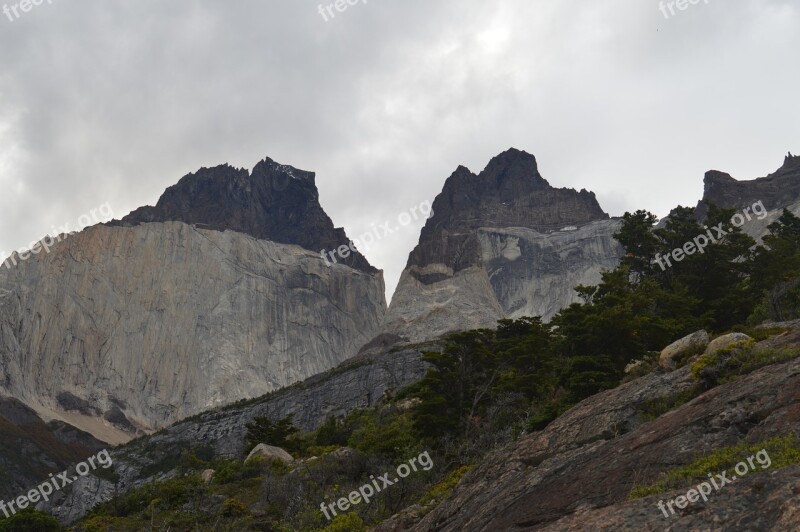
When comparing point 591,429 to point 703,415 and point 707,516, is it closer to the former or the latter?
point 703,415

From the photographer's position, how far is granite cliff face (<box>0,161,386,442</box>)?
476ft

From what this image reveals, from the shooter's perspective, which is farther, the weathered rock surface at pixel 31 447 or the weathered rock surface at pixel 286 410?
the weathered rock surface at pixel 31 447

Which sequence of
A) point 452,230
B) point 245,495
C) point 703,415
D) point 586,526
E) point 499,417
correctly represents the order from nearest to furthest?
point 586,526, point 703,415, point 499,417, point 245,495, point 452,230

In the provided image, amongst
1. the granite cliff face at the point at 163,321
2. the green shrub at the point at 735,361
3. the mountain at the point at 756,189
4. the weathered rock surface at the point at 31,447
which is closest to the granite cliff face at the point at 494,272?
the mountain at the point at 756,189

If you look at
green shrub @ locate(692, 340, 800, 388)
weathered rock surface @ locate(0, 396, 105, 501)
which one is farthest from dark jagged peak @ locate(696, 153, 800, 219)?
green shrub @ locate(692, 340, 800, 388)

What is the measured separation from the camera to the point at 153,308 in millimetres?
160250

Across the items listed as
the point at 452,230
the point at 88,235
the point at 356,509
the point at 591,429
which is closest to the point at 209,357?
the point at 88,235

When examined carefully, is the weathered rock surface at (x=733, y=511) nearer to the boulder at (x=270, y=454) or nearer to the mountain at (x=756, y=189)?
the boulder at (x=270, y=454)

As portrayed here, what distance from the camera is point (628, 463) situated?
45.1 ft

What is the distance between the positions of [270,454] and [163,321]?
398ft

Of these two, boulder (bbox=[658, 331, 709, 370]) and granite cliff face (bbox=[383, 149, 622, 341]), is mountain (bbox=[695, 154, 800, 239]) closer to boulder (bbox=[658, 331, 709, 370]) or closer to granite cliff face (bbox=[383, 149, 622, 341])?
granite cliff face (bbox=[383, 149, 622, 341])

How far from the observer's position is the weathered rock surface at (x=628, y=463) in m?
10.9

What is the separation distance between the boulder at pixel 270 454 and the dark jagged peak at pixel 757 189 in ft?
376

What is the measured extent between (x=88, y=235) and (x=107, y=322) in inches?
900
